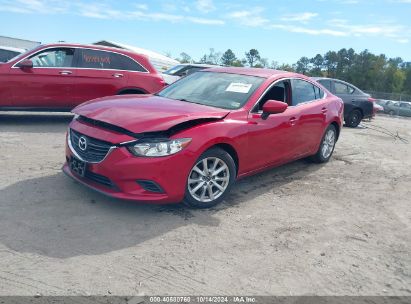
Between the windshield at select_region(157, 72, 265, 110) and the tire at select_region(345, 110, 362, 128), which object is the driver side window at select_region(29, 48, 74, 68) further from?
the tire at select_region(345, 110, 362, 128)

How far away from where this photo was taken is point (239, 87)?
5031 millimetres

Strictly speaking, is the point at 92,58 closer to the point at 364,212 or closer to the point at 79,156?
the point at 79,156

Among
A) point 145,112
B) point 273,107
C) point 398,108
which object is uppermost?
point 398,108

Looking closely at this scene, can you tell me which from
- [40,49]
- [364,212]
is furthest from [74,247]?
[40,49]

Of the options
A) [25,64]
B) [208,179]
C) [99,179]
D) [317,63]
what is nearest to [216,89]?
[208,179]

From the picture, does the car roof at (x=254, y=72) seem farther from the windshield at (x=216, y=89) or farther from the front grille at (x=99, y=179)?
the front grille at (x=99, y=179)

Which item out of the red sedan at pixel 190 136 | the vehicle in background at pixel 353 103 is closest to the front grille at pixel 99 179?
the red sedan at pixel 190 136

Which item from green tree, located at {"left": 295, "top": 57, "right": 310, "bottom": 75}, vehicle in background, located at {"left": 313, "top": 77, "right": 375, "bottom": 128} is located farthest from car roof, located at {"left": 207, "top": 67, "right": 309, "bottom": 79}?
green tree, located at {"left": 295, "top": 57, "right": 310, "bottom": 75}

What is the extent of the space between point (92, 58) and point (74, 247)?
6.36 metres

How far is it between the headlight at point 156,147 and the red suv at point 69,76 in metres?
5.34

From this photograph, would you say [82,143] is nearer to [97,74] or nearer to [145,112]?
[145,112]

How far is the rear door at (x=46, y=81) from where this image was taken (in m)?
8.02

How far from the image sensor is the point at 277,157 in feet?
17.4

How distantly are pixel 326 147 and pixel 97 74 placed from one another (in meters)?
5.28
